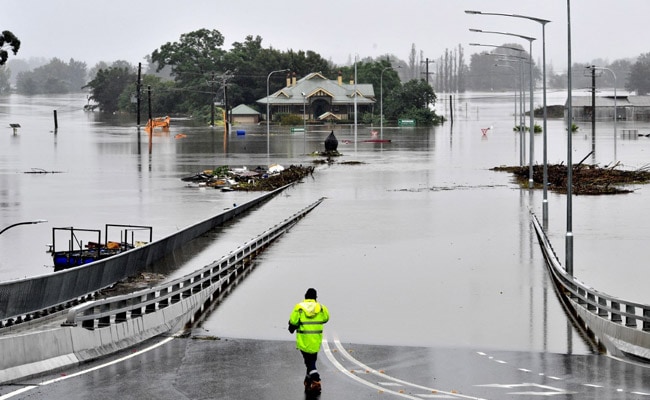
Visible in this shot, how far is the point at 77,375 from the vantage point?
2038 cm

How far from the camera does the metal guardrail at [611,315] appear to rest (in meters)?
23.1

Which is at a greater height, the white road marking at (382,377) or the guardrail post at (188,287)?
the guardrail post at (188,287)

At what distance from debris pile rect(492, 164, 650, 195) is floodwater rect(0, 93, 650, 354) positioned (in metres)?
1.65

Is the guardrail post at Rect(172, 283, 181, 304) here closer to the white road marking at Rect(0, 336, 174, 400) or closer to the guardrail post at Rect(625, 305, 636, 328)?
the white road marking at Rect(0, 336, 174, 400)

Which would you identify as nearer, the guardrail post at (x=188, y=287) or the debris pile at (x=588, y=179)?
the guardrail post at (x=188, y=287)

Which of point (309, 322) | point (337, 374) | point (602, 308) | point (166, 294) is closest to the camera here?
point (309, 322)

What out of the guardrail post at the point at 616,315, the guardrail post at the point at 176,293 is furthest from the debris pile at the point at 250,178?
the guardrail post at the point at 616,315

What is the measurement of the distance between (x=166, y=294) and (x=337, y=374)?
7186 mm

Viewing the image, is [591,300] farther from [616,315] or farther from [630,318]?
[630,318]

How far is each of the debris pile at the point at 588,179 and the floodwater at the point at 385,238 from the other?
64.9 inches

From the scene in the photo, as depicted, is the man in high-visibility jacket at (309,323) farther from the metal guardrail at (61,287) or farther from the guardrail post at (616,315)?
the metal guardrail at (61,287)

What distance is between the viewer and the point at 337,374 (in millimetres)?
21016

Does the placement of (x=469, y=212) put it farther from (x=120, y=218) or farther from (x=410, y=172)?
(x=410, y=172)

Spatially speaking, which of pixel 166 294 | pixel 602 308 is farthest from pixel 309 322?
pixel 602 308
